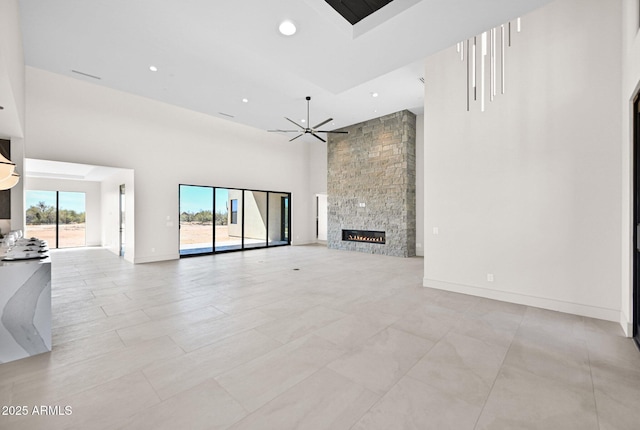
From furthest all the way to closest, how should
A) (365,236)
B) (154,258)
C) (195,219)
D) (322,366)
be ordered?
(365,236)
(195,219)
(154,258)
(322,366)

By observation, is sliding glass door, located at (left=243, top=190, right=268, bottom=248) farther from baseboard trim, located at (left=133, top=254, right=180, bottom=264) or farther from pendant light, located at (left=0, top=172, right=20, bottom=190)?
pendant light, located at (left=0, top=172, right=20, bottom=190)

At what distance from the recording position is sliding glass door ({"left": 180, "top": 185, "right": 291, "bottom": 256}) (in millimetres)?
8562

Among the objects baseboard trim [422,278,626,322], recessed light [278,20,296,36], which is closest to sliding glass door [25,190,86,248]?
recessed light [278,20,296,36]

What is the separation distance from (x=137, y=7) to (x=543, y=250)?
6811 mm

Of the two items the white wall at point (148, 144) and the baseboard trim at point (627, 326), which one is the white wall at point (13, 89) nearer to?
the white wall at point (148, 144)

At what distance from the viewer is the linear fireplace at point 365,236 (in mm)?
9164

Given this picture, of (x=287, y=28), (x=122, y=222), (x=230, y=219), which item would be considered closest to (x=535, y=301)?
(x=287, y=28)

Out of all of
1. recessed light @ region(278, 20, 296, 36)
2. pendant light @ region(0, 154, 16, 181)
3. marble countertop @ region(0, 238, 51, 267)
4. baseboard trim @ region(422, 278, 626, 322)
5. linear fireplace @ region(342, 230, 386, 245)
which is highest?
recessed light @ region(278, 20, 296, 36)

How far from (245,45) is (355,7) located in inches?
62.1

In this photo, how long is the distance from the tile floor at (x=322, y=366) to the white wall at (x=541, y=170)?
1.63 feet

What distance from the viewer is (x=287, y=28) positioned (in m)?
3.29

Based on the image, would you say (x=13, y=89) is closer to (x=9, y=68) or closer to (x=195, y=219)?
(x=9, y=68)

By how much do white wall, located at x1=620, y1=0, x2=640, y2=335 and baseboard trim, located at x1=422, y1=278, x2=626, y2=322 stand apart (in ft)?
0.60

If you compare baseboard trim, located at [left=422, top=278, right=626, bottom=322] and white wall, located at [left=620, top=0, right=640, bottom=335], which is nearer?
white wall, located at [left=620, top=0, right=640, bottom=335]
